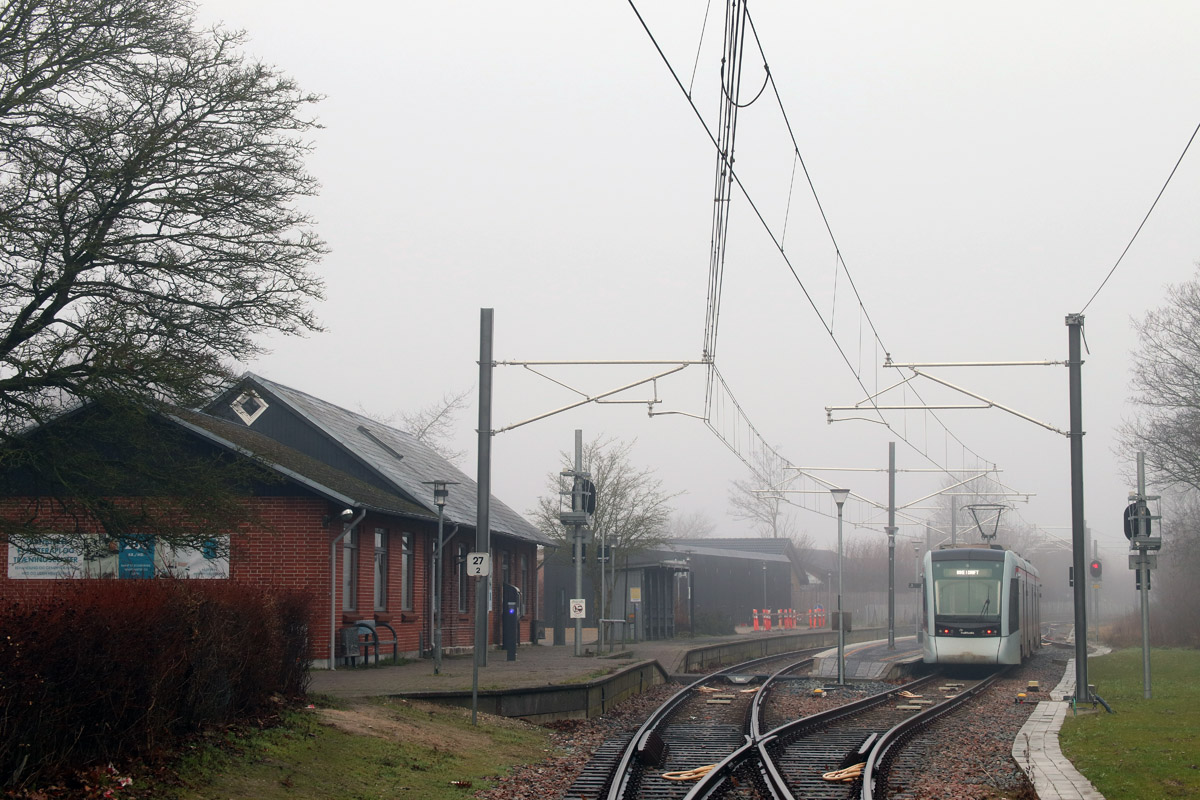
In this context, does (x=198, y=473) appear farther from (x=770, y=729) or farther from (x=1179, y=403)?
(x=1179, y=403)

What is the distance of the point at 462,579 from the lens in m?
32.0

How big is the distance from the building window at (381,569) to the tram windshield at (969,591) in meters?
12.5

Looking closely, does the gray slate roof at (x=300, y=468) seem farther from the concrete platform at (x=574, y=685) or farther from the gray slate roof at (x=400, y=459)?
the concrete platform at (x=574, y=685)

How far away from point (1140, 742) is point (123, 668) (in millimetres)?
10922

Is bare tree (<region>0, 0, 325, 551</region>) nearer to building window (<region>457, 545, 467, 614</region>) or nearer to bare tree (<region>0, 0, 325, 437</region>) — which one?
bare tree (<region>0, 0, 325, 437</region>)

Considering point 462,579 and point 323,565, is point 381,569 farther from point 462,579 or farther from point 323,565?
point 462,579

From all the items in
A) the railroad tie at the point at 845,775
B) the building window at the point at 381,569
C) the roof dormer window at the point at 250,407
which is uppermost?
the roof dormer window at the point at 250,407

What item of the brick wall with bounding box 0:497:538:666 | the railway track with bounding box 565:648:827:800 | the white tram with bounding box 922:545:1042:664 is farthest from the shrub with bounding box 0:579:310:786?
the white tram with bounding box 922:545:1042:664

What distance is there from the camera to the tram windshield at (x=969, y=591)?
28766mm

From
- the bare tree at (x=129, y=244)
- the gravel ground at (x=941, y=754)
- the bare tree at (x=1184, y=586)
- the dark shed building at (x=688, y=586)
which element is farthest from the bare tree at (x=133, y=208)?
the bare tree at (x=1184, y=586)

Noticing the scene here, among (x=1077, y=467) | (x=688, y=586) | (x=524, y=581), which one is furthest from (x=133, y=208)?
(x=688, y=586)

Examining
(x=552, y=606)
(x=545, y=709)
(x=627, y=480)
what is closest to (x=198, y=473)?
(x=545, y=709)

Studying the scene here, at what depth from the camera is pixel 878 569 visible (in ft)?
300

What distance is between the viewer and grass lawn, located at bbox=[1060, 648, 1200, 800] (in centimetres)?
1132
